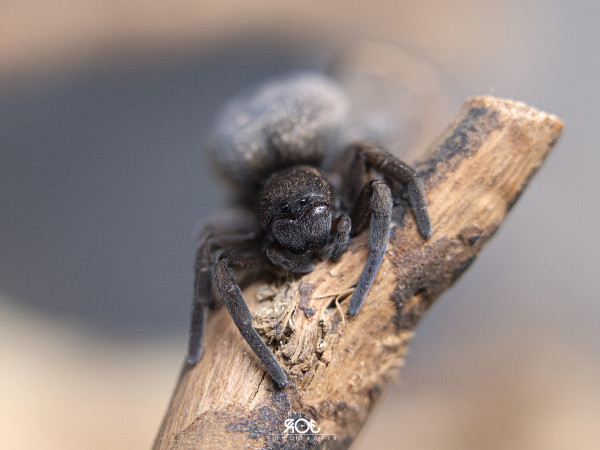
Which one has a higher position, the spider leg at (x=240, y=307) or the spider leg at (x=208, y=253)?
the spider leg at (x=240, y=307)

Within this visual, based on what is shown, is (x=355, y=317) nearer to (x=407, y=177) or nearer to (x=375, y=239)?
(x=375, y=239)

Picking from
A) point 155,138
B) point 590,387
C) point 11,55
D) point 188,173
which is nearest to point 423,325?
point 590,387

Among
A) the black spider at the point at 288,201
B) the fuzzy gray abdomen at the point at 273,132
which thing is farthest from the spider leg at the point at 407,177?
the fuzzy gray abdomen at the point at 273,132

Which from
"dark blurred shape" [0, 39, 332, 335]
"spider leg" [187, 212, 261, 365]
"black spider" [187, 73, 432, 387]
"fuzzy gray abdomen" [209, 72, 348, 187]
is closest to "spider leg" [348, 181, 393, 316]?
"black spider" [187, 73, 432, 387]

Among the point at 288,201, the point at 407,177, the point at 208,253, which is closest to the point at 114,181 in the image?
the point at 208,253

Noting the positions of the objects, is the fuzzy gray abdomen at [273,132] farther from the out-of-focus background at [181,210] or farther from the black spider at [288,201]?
the out-of-focus background at [181,210]

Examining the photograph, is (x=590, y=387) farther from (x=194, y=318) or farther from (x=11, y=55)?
(x=11, y=55)
